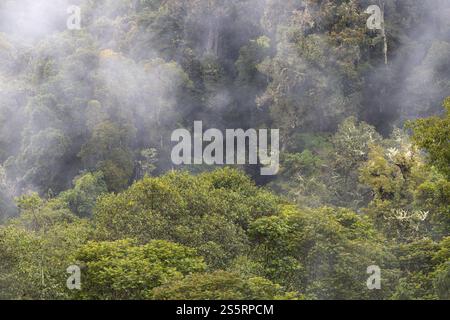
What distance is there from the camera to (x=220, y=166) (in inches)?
1645

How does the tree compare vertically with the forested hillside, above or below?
below

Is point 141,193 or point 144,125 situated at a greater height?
point 144,125

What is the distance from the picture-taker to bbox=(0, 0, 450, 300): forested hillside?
18156mm

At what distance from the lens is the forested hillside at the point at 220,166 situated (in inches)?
715

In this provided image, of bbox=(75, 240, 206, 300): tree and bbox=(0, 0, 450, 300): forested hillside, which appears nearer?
bbox=(75, 240, 206, 300): tree

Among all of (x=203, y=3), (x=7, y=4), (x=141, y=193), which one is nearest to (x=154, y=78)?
(x=203, y=3)

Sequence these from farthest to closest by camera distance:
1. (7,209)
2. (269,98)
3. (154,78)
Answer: (154,78) → (269,98) → (7,209)

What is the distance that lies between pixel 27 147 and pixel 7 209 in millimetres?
4844

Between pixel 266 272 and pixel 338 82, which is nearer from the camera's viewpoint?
pixel 266 272

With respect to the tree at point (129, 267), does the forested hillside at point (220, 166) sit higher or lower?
higher

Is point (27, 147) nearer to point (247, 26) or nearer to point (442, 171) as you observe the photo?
point (247, 26)

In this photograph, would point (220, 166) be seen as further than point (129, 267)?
Yes

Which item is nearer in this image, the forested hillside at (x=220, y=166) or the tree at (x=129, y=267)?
the tree at (x=129, y=267)

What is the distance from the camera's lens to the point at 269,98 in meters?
41.2
